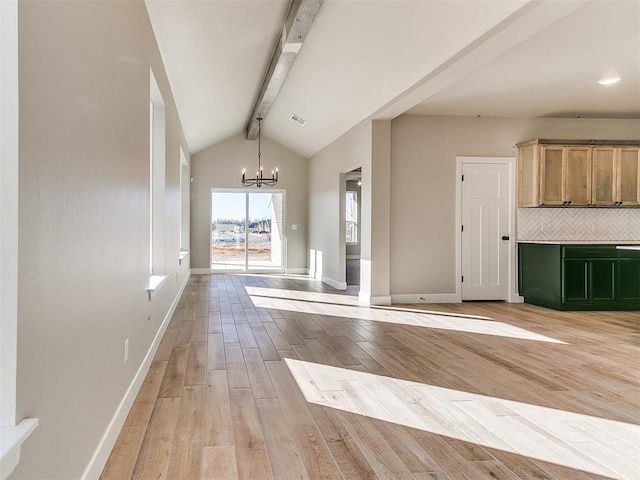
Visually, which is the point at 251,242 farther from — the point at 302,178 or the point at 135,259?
the point at 135,259

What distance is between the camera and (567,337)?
486cm

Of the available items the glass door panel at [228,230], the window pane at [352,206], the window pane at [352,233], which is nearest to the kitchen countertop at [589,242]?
the glass door panel at [228,230]

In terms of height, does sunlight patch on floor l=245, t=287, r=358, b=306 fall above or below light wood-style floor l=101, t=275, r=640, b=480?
above

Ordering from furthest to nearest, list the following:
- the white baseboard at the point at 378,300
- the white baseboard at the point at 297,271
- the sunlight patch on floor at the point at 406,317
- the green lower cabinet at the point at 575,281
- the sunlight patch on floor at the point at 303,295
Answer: the white baseboard at the point at 297,271, the sunlight patch on floor at the point at 303,295, the white baseboard at the point at 378,300, the green lower cabinet at the point at 575,281, the sunlight patch on floor at the point at 406,317

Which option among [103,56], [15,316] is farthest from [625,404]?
[103,56]

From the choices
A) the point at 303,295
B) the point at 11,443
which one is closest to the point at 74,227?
the point at 11,443

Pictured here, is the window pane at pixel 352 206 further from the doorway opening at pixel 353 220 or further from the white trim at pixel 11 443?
the white trim at pixel 11 443

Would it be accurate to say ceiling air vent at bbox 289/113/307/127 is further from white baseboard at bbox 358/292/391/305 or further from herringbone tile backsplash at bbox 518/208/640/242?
herringbone tile backsplash at bbox 518/208/640/242

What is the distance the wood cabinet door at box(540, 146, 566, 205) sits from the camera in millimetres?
6809

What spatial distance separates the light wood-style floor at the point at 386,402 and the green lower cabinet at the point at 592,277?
946 mm

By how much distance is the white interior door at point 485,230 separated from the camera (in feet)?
23.4

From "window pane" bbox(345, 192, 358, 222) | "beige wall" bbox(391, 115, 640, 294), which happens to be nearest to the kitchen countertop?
"beige wall" bbox(391, 115, 640, 294)

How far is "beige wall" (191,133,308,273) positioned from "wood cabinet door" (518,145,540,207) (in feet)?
17.7

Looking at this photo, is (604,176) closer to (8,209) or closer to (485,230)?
(485,230)
